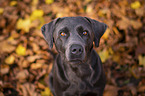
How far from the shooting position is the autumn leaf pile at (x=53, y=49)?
318 centimetres

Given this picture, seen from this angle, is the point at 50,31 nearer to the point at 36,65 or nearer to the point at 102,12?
the point at 36,65

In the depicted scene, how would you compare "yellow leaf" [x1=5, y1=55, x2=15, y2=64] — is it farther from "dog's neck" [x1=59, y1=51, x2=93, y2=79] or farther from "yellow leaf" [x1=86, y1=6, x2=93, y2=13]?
"yellow leaf" [x1=86, y1=6, x2=93, y2=13]

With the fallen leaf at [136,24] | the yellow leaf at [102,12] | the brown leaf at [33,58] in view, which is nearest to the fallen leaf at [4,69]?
the brown leaf at [33,58]

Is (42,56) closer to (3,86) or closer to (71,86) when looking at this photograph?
(3,86)

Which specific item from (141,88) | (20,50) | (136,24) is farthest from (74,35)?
(136,24)

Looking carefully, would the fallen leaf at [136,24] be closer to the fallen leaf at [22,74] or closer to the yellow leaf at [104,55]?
the yellow leaf at [104,55]

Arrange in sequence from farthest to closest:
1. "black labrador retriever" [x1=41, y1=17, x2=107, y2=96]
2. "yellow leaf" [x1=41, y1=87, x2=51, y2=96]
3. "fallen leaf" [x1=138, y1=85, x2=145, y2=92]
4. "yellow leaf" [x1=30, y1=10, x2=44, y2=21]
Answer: "yellow leaf" [x1=30, y1=10, x2=44, y2=21]
"yellow leaf" [x1=41, y1=87, x2=51, y2=96]
"fallen leaf" [x1=138, y1=85, x2=145, y2=92]
"black labrador retriever" [x1=41, y1=17, x2=107, y2=96]

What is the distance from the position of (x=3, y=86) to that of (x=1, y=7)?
208 cm

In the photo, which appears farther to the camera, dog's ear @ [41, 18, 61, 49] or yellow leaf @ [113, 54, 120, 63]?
yellow leaf @ [113, 54, 120, 63]

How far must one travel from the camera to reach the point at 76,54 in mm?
2033

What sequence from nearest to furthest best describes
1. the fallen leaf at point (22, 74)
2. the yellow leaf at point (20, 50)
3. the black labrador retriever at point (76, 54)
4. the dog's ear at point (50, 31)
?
the black labrador retriever at point (76, 54)
the dog's ear at point (50, 31)
the fallen leaf at point (22, 74)
the yellow leaf at point (20, 50)

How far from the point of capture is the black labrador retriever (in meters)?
2.09

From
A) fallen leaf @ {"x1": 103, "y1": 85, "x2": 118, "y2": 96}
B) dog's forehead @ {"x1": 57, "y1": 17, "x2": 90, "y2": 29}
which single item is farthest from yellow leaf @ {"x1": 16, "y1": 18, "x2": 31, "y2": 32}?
fallen leaf @ {"x1": 103, "y1": 85, "x2": 118, "y2": 96}

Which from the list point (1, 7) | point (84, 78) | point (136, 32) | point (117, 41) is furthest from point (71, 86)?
point (1, 7)
